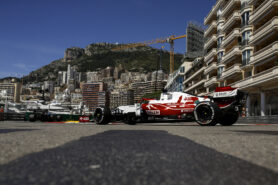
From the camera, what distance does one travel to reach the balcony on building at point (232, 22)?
33.4 meters

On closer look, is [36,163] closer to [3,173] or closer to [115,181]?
[3,173]

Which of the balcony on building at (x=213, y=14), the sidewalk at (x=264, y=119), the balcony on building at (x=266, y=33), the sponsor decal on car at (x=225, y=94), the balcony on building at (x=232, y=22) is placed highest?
the balcony on building at (x=213, y=14)

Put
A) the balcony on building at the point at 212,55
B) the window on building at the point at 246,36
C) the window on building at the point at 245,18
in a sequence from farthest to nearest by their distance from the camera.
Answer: the balcony on building at the point at 212,55, the window on building at the point at 245,18, the window on building at the point at 246,36

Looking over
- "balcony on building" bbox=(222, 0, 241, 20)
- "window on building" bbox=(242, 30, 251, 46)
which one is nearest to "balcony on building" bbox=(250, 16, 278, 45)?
"window on building" bbox=(242, 30, 251, 46)

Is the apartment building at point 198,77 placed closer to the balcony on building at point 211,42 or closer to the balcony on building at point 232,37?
the balcony on building at point 211,42

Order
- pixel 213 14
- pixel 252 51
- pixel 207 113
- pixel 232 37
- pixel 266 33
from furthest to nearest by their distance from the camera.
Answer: pixel 213 14, pixel 232 37, pixel 252 51, pixel 266 33, pixel 207 113

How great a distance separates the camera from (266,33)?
25.5 metres

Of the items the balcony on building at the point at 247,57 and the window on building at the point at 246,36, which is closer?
the balcony on building at the point at 247,57

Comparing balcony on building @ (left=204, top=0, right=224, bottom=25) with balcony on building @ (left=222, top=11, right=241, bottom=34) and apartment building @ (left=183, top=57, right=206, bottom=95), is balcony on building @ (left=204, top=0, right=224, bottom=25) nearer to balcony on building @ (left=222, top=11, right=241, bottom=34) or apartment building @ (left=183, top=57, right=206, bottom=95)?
balcony on building @ (left=222, top=11, right=241, bottom=34)

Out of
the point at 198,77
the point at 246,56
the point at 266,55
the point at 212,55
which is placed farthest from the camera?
the point at 198,77

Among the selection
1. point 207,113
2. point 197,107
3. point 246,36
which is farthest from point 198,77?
point 207,113

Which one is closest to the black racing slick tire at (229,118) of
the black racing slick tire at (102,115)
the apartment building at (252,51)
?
the black racing slick tire at (102,115)

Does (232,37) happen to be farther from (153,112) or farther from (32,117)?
(32,117)

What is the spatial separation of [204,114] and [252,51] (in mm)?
23534
